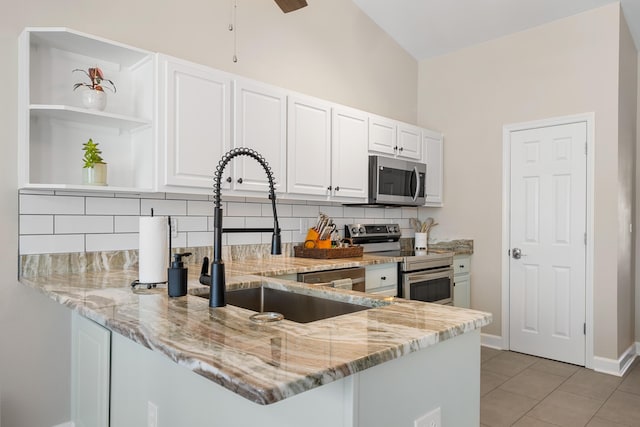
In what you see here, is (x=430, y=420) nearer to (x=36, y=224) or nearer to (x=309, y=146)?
(x=36, y=224)

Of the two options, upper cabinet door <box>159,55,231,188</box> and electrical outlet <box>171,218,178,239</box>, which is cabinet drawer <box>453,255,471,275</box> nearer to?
upper cabinet door <box>159,55,231,188</box>

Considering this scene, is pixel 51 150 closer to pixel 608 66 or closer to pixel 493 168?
pixel 493 168

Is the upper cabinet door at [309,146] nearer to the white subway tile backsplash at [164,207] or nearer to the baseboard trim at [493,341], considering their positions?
the white subway tile backsplash at [164,207]

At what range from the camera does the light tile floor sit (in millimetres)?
2684

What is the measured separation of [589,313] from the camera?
3.60 m

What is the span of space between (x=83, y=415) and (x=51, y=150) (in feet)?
4.54

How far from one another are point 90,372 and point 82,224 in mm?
895

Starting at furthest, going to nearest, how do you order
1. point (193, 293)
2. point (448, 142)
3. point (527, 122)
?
1. point (448, 142)
2. point (527, 122)
3. point (193, 293)

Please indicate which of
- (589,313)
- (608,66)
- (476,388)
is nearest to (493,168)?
(608,66)

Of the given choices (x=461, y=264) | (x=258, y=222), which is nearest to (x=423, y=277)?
(x=461, y=264)

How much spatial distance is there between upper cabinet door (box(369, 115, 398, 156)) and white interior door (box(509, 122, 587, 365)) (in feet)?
3.85

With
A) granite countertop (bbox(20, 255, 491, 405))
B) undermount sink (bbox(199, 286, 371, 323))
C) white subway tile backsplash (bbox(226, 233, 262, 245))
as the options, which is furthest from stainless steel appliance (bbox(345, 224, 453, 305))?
granite countertop (bbox(20, 255, 491, 405))

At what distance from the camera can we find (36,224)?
89.4 inches

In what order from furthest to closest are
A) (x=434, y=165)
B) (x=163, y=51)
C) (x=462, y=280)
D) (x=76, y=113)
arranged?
(x=434, y=165) < (x=462, y=280) < (x=163, y=51) < (x=76, y=113)
